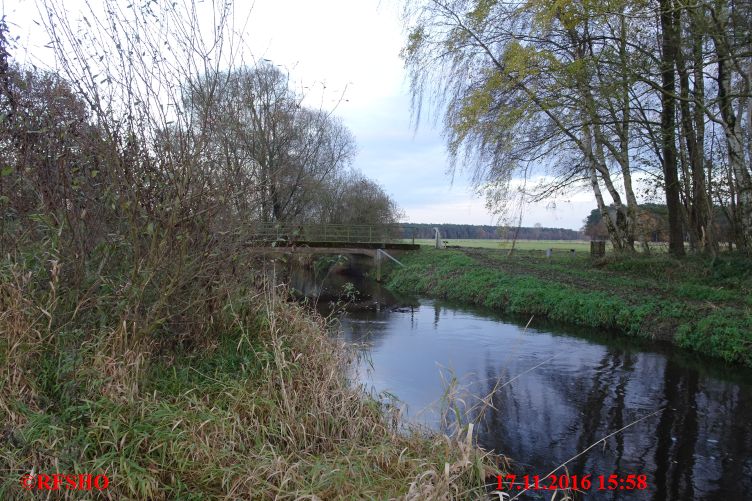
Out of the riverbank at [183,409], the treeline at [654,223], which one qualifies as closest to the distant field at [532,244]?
the treeline at [654,223]

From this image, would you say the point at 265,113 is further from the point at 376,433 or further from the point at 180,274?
the point at 376,433

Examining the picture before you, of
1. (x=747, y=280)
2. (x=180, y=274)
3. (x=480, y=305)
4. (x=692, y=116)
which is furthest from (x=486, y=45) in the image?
(x=180, y=274)

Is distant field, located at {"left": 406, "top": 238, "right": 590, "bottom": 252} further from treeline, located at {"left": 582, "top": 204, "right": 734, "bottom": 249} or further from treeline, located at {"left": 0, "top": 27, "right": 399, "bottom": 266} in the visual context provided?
treeline, located at {"left": 0, "top": 27, "right": 399, "bottom": 266}

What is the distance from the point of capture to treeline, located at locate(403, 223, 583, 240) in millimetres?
16062

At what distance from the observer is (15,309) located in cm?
384

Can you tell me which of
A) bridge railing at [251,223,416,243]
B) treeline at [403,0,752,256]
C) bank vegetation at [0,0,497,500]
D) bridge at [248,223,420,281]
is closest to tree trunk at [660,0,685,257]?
treeline at [403,0,752,256]

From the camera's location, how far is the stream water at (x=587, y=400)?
4594 mm

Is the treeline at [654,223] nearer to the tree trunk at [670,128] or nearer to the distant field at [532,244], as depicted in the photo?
the tree trunk at [670,128]

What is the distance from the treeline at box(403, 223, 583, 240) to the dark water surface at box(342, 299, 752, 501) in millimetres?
5198

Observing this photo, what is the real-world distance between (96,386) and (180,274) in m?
1.01

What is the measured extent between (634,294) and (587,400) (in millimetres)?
6686
